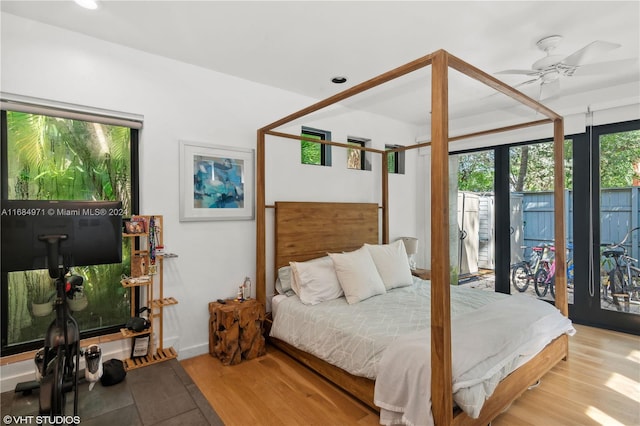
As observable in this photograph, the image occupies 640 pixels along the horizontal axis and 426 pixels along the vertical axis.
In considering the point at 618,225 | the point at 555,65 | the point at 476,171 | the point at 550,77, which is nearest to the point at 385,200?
the point at 476,171

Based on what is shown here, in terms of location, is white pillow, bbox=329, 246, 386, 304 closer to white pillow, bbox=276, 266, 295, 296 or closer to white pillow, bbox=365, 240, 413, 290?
white pillow, bbox=365, 240, 413, 290

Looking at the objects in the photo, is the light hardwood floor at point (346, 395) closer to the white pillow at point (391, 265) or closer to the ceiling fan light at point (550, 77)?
the white pillow at point (391, 265)

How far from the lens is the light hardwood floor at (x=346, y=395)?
2.07 m

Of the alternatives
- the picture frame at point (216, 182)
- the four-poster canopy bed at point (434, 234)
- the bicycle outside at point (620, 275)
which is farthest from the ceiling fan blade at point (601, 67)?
the picture frame at point (216, 182)

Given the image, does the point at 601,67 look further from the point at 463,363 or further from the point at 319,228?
the point at 319,228

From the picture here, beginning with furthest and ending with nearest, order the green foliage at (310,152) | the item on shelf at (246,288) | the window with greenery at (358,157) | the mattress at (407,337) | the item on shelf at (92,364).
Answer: the window with greenery at (358,157), the green foliage at (310,152), the item on shelf at (246,288), the item on shelf at (92,364), the mattress at (407,337)

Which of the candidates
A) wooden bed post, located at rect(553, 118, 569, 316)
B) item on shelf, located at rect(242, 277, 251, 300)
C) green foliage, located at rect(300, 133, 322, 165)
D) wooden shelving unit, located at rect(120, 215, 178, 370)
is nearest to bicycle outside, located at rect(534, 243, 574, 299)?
wooden bed post, located at rect(553, 118, 569, 316)

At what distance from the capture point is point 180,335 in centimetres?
291

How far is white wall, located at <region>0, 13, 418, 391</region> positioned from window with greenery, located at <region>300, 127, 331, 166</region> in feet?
0.51

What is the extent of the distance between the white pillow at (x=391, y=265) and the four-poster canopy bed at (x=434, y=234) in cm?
52

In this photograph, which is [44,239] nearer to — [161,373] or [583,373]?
[161,373]

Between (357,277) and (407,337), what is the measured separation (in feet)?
3.25

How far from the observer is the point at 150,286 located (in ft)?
8.79

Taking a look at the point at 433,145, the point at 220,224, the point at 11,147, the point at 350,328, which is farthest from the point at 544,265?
the point at 11,147
